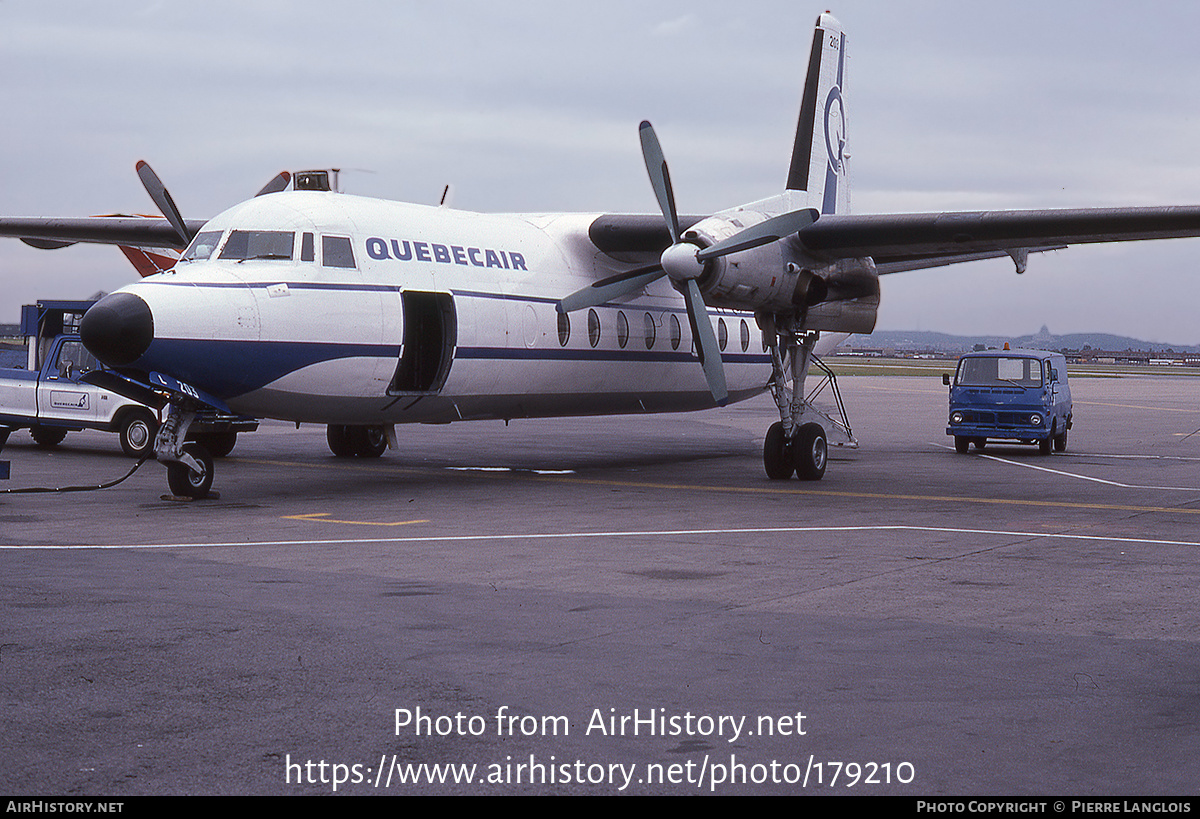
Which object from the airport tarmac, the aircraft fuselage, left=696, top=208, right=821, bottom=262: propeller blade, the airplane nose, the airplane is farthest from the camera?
left=696, top=208, right=821, bottom=262: propeller blade

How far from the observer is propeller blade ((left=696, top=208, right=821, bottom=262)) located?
58.9 feet

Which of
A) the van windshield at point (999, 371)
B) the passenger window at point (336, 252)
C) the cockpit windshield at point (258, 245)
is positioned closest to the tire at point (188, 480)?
the cockpit windshield at point (258, 245)

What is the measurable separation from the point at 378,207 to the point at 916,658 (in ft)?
39.7

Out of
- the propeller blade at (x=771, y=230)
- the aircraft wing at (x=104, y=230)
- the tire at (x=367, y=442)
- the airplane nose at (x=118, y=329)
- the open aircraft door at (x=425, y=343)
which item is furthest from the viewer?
the aircraft wing at (x=104, y=230)

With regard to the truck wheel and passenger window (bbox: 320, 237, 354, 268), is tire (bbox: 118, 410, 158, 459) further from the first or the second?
passenger window (bbox: 320, 237, 354, 268)

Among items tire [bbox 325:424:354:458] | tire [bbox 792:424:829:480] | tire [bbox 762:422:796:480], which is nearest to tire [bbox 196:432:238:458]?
tire [bbox 325:424:354:458]

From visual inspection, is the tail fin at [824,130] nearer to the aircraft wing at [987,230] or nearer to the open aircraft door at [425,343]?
the aircraft wing at [987,230]

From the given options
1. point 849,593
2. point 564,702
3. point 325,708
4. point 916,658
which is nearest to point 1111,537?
point 849,593

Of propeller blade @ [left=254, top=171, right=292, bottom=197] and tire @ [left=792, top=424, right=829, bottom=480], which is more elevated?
propeller blade @ [left=254, top=171, right=292, bottom=197]

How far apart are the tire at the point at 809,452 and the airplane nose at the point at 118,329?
9910mm

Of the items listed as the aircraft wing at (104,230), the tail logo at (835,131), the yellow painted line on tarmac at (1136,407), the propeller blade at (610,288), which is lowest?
the yellow painted line on tarmac at (1136,407)

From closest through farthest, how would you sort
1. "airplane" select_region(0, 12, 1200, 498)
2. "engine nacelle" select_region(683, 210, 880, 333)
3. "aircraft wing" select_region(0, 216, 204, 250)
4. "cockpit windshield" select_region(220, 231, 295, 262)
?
1. "airplane" select_region(0, 12, 1200, 498)
2. "cockpit windshield" select_region(220, 231, 295, 262)
3. "engine nacelle" select_region(683, 210, 880, 333)
4. "aircraft wing" select_region(0, 216, 204, 250)

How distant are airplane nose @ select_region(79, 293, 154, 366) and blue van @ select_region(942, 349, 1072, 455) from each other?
16391mm

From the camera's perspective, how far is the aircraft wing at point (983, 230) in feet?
57.8
